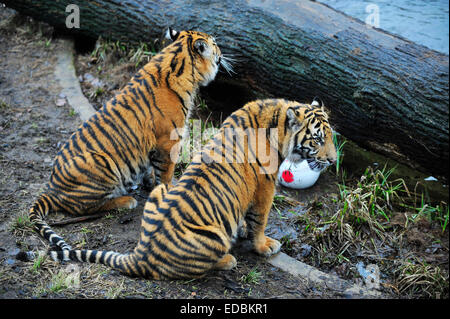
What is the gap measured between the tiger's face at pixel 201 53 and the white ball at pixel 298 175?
55.5 inches

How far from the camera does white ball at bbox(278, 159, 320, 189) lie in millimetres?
5082

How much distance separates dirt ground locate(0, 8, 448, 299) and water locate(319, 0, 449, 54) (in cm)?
351

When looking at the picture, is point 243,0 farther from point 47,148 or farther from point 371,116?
point 47,148

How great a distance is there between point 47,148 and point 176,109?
191cm

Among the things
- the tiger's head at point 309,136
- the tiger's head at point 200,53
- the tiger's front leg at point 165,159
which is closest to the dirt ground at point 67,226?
the tiger's front leg at point 165,159

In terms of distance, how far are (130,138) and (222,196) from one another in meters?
1.25

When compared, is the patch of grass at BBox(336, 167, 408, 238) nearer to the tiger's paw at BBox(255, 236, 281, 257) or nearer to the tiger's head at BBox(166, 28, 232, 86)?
the tiger's paw at BBox(255, 236, 281, 257)

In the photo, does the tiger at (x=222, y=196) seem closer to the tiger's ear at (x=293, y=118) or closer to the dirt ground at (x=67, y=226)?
the tiger's ear at (x=293, y=118)

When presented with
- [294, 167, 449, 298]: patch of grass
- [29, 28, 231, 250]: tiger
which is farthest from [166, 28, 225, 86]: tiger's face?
[294, 167, 449, 298]: patch of grass

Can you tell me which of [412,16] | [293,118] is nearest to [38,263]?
[293,118]

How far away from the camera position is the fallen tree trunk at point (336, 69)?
469cm

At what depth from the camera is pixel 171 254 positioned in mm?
3207

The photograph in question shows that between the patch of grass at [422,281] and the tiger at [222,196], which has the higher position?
the tiger at [222,196]

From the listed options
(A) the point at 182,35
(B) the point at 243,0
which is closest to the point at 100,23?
(B) the point at 243,0
